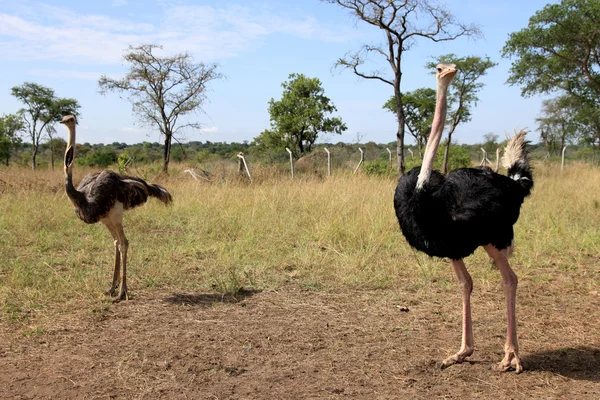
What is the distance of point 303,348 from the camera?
3.57 m

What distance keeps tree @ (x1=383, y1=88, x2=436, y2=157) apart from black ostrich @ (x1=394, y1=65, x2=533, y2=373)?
83.6ft

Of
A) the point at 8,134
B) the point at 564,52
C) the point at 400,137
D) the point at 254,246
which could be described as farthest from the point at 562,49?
the point at 8,134

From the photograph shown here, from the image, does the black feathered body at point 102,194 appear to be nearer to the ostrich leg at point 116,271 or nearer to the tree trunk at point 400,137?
the ostrich leg at point 116,271

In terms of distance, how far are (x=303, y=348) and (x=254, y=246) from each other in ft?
9.18

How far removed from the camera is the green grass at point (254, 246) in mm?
4934

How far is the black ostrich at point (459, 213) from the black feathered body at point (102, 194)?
2662 mm

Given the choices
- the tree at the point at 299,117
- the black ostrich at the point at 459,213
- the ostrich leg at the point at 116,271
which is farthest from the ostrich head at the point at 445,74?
the tree at the point at 299,117

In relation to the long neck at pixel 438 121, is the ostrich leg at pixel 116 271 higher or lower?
lower

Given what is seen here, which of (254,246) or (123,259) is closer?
(123,259)

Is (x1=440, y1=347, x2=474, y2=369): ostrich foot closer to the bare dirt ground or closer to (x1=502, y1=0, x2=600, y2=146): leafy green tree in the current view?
the bare dirt ground

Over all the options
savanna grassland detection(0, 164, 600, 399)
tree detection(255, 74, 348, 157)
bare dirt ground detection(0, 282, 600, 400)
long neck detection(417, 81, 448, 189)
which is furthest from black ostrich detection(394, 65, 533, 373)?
tree detection(255, 74, 348, 157)

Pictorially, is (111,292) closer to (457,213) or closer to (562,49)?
(457,213)

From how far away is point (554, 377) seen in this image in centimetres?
312

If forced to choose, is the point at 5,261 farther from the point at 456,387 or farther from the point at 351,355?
the point at 456,387
